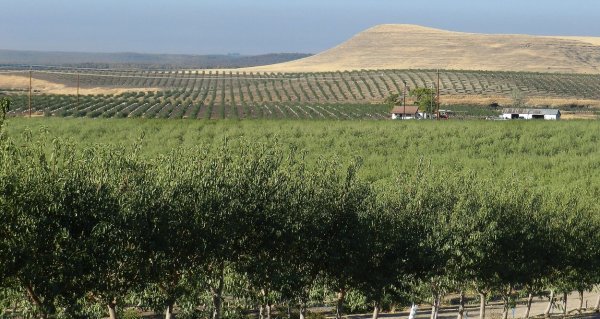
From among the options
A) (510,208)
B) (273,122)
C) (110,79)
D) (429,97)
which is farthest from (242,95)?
(510,208)

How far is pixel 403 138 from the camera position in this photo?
6769 centimetres

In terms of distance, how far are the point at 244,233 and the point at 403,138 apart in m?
42.4

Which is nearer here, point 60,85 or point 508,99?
point 508,99

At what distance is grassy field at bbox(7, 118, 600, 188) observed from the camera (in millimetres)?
59250

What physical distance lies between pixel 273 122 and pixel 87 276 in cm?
4959

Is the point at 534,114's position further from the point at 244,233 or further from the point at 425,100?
the point at 244,233

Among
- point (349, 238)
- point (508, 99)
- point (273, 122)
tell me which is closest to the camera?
point (349, 238)

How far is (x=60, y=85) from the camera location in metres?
153

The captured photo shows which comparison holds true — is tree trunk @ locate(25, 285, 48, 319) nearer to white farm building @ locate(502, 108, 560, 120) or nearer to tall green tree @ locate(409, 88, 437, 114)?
white farm building @ locate(502, 108, 560, 120)

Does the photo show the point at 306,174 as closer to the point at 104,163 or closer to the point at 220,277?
the point at 220,277

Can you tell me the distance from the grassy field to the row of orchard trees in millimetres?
22326

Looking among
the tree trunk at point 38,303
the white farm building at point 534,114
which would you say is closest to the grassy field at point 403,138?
the white farm building at point 534,114

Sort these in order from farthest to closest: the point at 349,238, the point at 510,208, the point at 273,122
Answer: the point at 273,122 → the point at 510,208 → the point at 349,238

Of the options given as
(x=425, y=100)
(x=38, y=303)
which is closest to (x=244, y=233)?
(x=38, y=303)
